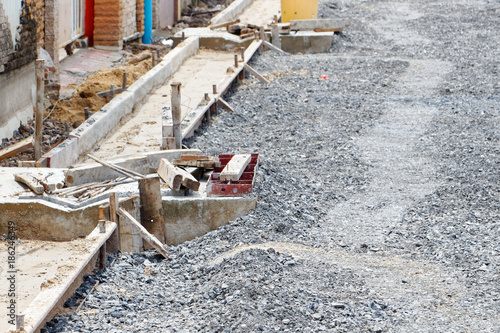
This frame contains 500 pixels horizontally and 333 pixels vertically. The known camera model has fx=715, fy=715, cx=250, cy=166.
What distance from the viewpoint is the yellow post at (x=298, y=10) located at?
66.1ft

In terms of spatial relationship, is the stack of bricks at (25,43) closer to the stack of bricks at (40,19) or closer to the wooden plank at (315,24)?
the stack of bricks at (40,19)

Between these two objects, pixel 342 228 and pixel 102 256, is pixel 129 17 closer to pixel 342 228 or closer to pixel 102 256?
pixel 342 228

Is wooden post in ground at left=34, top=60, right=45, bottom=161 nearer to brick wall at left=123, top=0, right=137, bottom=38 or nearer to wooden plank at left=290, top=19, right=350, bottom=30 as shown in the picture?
brick wall at left=123, top=0, right=137, bottom=38

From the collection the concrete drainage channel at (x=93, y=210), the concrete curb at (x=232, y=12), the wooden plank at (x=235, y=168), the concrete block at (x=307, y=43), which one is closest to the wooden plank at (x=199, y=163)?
the concrete drainage channel at (x=93, y=210)

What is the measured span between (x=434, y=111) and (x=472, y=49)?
6.52 m

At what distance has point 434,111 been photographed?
13250mm

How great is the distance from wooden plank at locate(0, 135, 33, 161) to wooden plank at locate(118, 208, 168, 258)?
3.28 metres

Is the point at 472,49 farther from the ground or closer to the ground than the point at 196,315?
farther from the ground

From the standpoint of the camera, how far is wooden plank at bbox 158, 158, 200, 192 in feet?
25.3

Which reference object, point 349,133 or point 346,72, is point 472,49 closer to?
point 346,72

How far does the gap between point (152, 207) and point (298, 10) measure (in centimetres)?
1367

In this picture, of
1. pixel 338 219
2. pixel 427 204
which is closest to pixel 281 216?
pixel 338 219

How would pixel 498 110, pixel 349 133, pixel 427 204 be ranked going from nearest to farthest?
pixel 427 204 → pixel 349 133 → pixel 498 110

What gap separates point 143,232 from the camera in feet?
23.4
